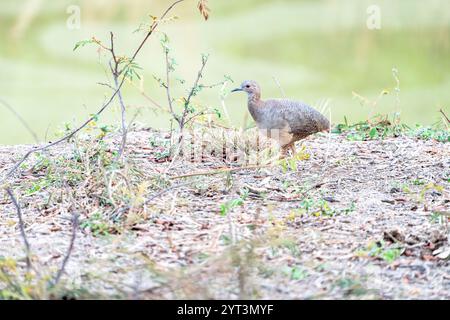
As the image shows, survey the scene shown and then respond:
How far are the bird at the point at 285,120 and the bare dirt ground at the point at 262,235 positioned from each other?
25 centimetres

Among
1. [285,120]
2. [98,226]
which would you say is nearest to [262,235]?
[98,226]

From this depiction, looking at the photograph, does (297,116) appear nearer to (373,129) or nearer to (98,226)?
(373,129)

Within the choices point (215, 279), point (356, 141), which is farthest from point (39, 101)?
point (215, 279)

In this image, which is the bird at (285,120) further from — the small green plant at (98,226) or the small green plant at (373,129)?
the small green plant at (98,226)

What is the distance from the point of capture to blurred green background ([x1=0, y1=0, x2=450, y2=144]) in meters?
9.58

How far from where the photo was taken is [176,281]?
2.68m

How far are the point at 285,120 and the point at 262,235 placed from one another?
1586 mm

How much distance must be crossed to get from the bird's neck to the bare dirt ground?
0.51 metres

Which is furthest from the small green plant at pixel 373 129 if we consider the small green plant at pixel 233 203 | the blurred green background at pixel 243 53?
the blurred green background at pixel 243 53

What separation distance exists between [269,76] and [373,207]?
6866 mm

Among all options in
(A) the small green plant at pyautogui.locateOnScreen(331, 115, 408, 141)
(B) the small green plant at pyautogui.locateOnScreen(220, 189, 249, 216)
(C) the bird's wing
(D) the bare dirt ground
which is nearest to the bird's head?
(C) the bird's wing

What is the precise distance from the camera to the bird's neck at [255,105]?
484 cm

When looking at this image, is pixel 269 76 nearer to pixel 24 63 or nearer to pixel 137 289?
pixel 24 63

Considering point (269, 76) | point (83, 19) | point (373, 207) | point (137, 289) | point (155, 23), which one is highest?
point (83, 19)
